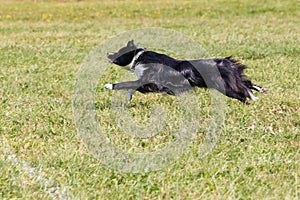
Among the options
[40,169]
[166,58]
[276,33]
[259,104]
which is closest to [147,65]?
[166,58]

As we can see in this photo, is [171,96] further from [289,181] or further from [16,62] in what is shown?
[16,62]

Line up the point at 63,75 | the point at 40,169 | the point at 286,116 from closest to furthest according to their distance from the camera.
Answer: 1. the point at 40,169
2. the point at 286,116
3. the point at 63,75

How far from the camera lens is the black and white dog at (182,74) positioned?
5.86 metres

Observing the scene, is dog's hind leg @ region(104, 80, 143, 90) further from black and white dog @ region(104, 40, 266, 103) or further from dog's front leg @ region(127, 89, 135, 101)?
dog's front leg @ region(127, 89, 135, 101)

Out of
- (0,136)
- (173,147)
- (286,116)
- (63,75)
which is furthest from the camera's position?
(63,75)

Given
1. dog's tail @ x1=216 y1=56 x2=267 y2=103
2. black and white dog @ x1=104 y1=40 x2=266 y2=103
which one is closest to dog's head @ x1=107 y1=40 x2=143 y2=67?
black and white dog @ x1=104 y1=40 x2=266 y2=103

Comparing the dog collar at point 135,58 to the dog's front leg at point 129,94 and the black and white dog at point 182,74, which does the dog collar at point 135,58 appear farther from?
the dog's front leg at point 129,94

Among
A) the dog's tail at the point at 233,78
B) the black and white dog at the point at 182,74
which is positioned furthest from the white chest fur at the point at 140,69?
the dog's tail at the point at 233,78

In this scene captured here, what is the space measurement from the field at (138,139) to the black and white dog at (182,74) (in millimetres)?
271

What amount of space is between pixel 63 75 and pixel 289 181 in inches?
204

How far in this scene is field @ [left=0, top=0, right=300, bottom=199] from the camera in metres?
3.80

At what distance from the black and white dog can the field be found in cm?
27

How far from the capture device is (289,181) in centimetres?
385

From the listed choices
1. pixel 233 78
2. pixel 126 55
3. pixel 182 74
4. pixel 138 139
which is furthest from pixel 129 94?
pixel 138 139
